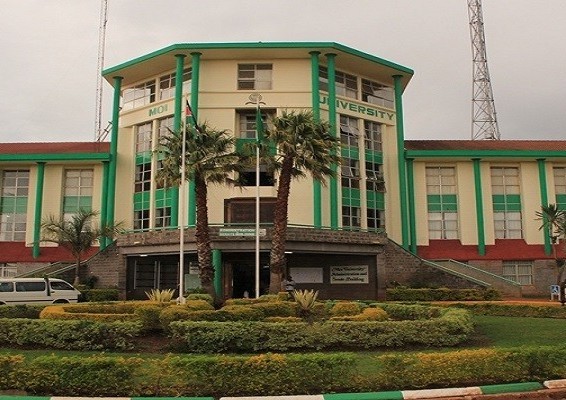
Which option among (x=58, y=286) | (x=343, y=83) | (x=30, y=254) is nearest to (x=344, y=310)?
(x=58, y=286)

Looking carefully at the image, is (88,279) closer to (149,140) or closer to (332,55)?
(149,140)

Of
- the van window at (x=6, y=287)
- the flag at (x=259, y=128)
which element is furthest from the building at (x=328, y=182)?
the flag at (x=259, y=128)

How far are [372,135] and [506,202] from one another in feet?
38.5

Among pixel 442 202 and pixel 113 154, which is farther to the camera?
pixel 442 202

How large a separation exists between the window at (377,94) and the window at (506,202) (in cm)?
974

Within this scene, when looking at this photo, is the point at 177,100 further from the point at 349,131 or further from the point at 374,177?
the point at 374,177

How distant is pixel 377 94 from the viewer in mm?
45312

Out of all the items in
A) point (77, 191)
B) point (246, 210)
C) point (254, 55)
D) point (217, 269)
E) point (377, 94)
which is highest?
point (254, 55)

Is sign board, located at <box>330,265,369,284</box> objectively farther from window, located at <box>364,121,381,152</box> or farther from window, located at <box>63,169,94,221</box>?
window, located at <box>63,169,94,221</box>

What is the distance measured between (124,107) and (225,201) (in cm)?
1297

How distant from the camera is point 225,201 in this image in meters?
39.2

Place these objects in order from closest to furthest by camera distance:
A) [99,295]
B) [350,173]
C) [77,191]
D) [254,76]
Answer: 1. [99,295]
2. [254,76]
3. [350,173]
4. [77,191]

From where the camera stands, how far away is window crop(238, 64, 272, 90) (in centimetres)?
4107

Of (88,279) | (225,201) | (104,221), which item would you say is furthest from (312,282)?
(104,221)
